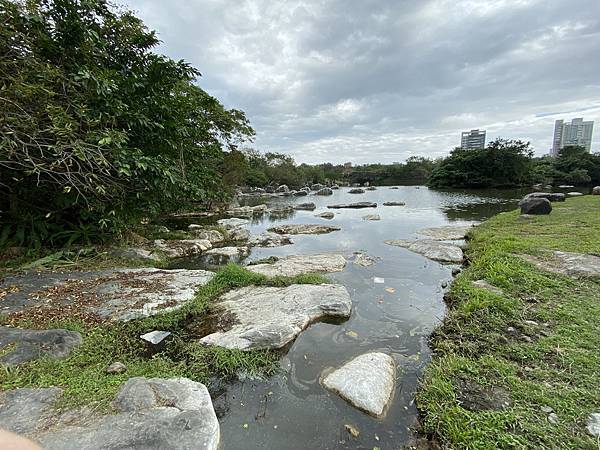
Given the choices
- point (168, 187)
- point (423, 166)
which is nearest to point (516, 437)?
point (168, 187)

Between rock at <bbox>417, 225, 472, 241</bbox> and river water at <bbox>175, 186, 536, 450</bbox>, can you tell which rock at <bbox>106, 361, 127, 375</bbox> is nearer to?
river water at <bbox>175, 186, 536, 450</bbox>

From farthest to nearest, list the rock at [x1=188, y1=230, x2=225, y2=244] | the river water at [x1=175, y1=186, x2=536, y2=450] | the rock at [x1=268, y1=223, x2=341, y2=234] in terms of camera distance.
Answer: the rock at [x1=268, y1=223, x2=341, y2=234]
the rock at [x1=188, y1=230, x2=225, y2=244]
the river water at [x1=175, y1=186, x2=536, y2=450]

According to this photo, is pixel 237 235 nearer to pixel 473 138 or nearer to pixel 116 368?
pixel 116 368

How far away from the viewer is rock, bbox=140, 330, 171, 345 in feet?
12.5

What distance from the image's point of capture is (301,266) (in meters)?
7.46

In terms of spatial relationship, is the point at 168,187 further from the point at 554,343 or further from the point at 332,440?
the point at 554,343

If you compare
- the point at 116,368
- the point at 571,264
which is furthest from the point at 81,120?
the point at 571,264

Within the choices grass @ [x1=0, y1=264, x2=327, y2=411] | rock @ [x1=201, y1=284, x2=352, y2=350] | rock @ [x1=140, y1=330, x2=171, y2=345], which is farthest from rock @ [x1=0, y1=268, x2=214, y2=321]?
rock @ [x1=201, y1=284, x2=352, y2=350]

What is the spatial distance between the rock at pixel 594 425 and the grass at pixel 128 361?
9.27 feet

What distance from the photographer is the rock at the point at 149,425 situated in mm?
2109

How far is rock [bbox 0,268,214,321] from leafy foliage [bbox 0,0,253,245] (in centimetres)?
159

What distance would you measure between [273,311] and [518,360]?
3.19 meters

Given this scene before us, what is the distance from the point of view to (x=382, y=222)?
1597 centimetres

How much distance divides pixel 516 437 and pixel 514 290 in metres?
3.26
